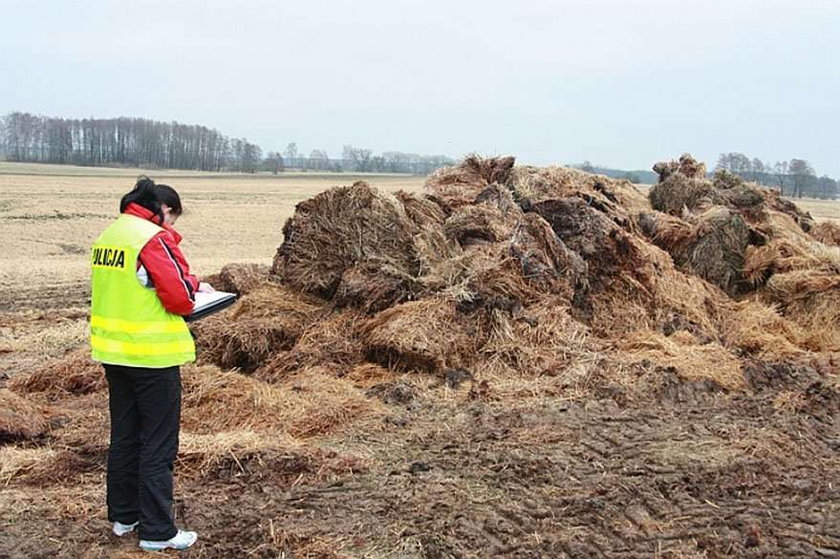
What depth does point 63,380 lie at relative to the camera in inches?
279

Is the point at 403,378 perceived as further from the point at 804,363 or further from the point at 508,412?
the point at 804,363

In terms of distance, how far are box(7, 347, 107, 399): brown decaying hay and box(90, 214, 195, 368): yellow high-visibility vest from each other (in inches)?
137

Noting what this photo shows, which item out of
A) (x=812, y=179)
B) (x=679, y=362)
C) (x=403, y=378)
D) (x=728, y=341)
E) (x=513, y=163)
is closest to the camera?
(x=403, y=378)

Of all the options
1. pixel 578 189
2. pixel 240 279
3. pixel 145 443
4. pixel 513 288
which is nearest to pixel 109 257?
pixel 145 443

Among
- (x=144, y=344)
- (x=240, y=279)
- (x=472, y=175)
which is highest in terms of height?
(x=472, y=175)

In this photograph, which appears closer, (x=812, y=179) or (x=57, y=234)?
(x=57, y=234)

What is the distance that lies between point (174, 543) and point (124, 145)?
373ft

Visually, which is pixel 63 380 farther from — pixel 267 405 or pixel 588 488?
pixel 588 488

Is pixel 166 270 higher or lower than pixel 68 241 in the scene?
higher

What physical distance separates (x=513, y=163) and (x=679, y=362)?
4330mm

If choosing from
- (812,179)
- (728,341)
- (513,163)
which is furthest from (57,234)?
(812,179)

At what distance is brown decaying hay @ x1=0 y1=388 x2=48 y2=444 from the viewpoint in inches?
221

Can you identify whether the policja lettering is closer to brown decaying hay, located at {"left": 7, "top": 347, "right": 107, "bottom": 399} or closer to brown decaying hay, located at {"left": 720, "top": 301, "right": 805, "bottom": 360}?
brown decaying hay, located at {"left": 7, "top": 347, "right": 107, "bottom": 399}

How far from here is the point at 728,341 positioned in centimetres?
863
